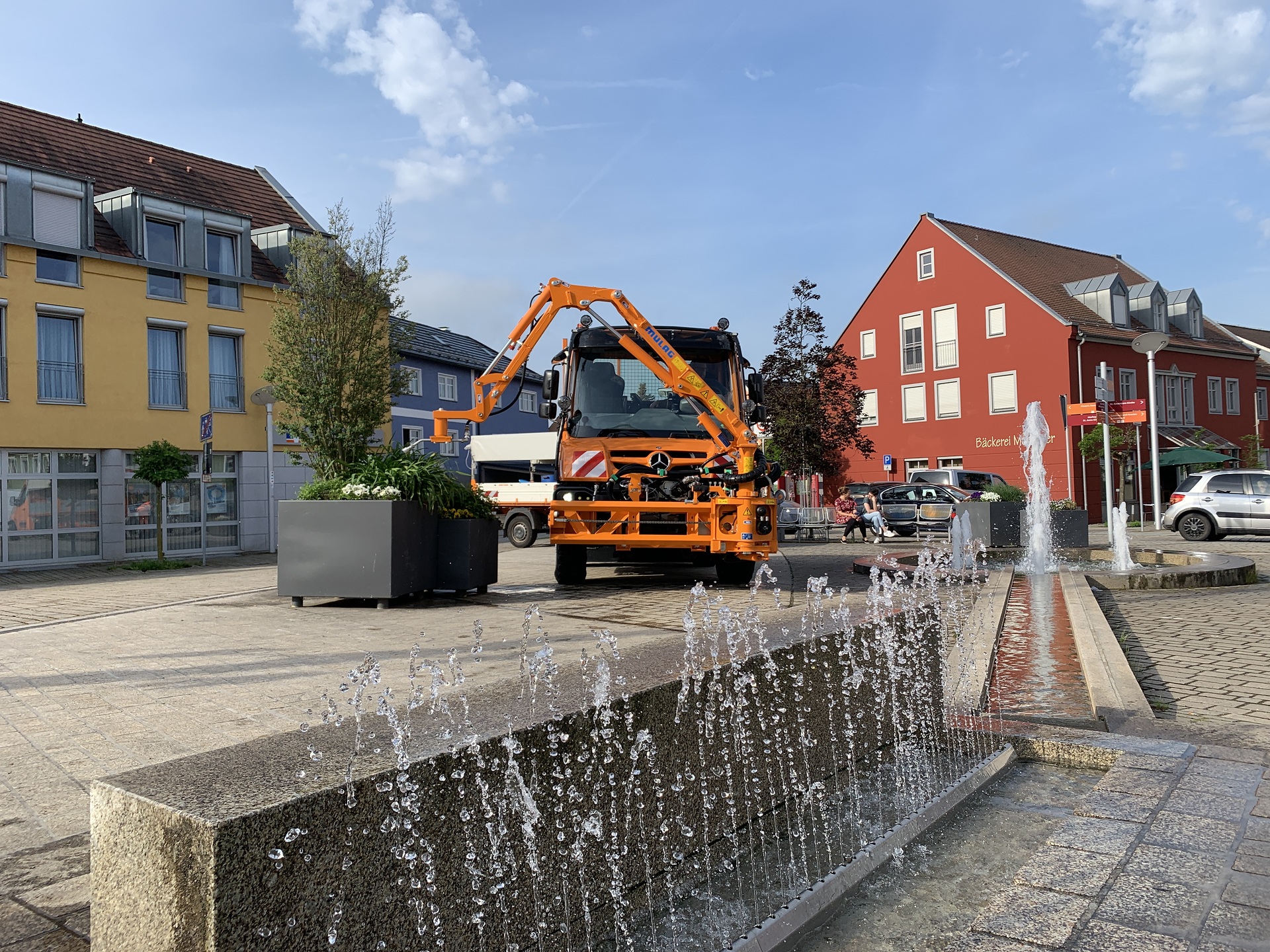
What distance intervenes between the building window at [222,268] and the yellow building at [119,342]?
3 centimetres

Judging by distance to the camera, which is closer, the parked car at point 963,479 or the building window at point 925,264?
the parked car at point 963,479

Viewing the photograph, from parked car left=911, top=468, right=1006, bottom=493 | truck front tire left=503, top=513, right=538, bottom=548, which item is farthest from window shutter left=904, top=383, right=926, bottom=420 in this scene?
truck front tire left=503, top=513, right=538, bottom=548

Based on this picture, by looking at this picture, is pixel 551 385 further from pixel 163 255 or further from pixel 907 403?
pixel 907 403

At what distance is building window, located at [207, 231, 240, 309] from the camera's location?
24234mm

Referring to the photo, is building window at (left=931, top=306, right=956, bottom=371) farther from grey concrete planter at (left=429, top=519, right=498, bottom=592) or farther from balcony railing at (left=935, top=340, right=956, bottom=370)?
grey concrete planter at (left=429, top=519, right=498, bottom=592)

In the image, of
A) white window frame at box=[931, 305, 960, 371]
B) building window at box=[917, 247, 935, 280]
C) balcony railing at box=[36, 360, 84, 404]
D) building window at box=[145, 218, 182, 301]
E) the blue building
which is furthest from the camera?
building window at box=[917, 247, 935, 280]

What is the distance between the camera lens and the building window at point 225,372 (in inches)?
952

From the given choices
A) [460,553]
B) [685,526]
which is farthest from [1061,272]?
[460,553]

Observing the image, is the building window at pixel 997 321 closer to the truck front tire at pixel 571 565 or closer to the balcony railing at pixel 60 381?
the truck front tire at pixel 571 565

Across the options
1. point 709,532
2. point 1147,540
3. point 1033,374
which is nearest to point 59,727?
point 709,532

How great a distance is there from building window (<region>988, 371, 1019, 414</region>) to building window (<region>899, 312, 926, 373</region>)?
3548 mm

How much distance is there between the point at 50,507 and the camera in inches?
819

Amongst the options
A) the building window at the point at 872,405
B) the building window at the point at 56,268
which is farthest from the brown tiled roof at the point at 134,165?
the building window at the point at 872,405

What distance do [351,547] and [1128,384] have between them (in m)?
38.2
